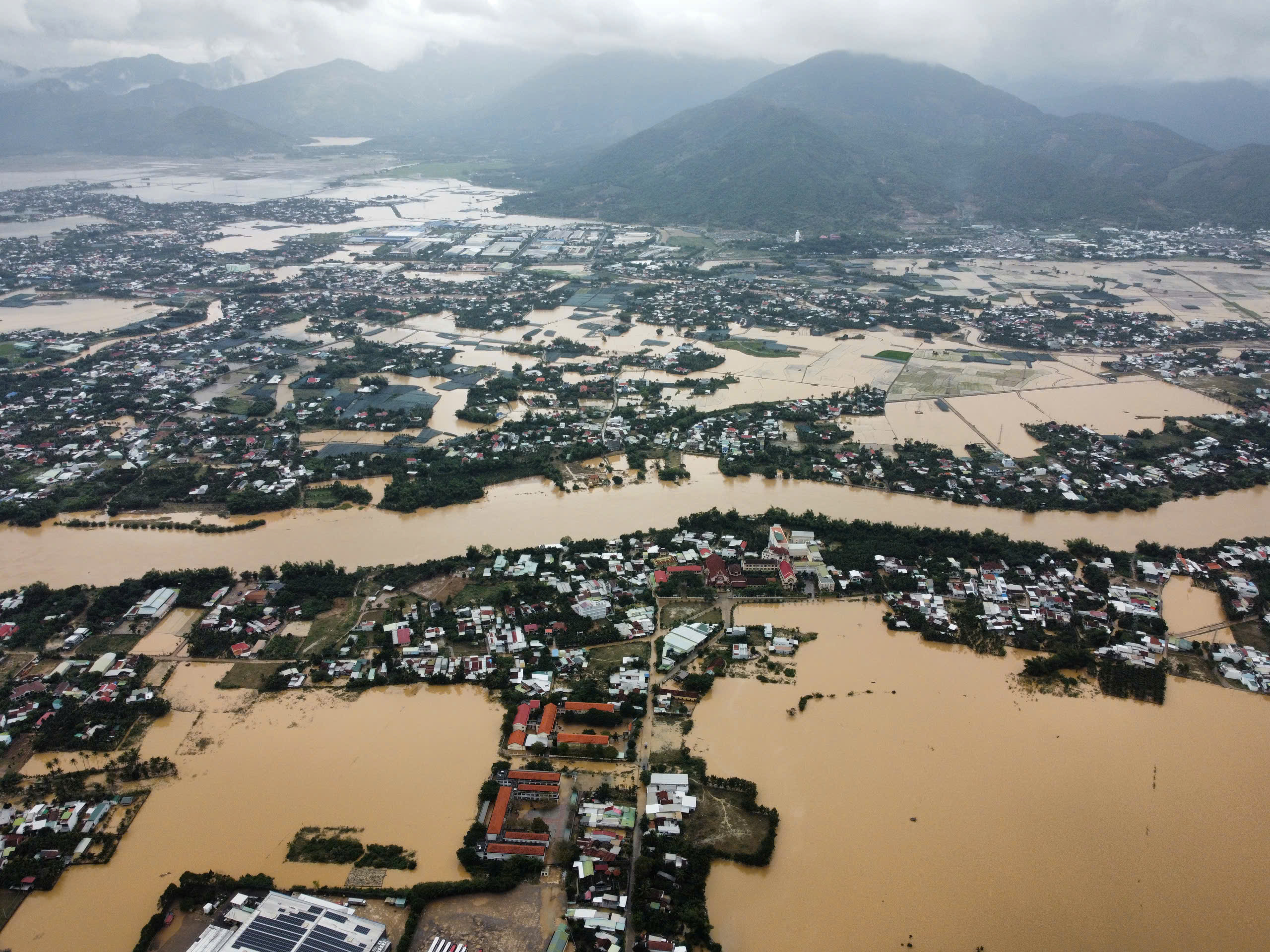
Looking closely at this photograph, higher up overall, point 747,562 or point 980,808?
point 747,562

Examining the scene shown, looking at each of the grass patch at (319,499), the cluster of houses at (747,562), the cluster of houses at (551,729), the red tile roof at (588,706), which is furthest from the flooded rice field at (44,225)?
the red tile roof at (588,706)

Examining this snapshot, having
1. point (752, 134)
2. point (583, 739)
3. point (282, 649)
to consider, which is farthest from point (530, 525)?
point (752, 134)

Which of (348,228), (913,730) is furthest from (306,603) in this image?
(348,228)

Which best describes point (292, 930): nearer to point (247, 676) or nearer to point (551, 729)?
point (551, 729)

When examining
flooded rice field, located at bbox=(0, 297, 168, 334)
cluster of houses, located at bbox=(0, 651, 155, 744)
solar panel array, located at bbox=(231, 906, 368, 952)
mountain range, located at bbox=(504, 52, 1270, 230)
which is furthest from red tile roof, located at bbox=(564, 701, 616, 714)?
mountain range, located at bbox=(504, 52, 1270, 230)

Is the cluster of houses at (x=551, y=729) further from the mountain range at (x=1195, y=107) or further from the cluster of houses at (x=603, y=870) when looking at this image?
the mountain range at (x=1195, y=107)

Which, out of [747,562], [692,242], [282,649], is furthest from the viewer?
[692,242]

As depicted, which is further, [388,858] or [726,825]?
[726,825]
